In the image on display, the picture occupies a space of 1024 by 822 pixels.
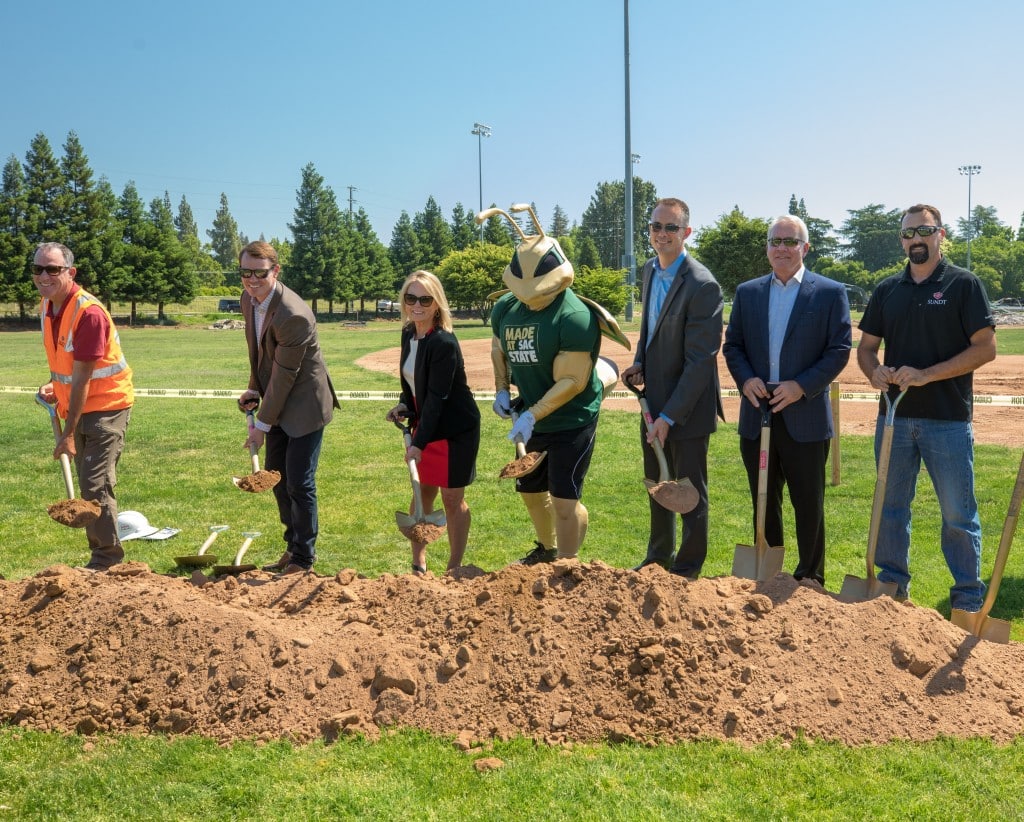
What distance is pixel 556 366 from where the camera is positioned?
489cm

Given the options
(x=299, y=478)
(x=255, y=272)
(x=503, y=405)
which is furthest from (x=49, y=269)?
(x=503, y=405)

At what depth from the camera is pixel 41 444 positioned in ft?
37.1

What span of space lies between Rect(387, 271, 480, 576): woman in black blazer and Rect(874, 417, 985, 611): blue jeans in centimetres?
237

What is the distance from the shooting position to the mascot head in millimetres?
4879

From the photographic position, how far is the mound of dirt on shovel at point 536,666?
3732mm

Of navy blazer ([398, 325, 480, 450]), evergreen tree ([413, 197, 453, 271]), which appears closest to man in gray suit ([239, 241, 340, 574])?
navy blazer ([398, 325, 480, 450])

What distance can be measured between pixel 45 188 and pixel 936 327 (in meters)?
59.0

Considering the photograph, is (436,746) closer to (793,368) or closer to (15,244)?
(793,368)

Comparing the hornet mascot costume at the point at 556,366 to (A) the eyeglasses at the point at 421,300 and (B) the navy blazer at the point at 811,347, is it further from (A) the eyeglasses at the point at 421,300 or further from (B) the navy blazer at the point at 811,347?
(B) the navy blazer at the point at 811,347

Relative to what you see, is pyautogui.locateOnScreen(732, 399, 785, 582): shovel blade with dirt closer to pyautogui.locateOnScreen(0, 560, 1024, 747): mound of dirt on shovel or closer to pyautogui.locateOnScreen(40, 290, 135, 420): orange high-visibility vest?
pyautogui.locateOnScreen(0, 560, 1024, 747): mound of dirt on shovel

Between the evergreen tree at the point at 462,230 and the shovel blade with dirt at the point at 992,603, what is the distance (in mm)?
73535

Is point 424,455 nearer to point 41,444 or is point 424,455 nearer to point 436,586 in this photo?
point 436,586

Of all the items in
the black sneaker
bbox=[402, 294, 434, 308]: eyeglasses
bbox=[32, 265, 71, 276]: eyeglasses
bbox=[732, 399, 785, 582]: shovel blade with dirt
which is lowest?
the black sneaker

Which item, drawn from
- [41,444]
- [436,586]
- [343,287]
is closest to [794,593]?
[436,586]
